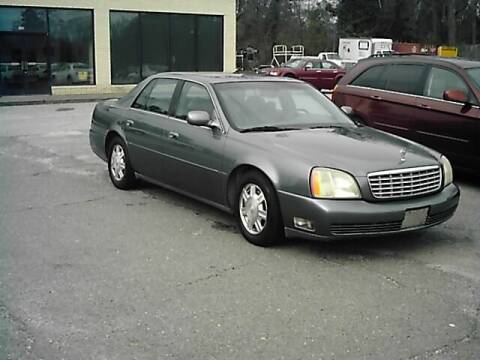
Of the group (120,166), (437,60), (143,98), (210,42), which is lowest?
(120,166)

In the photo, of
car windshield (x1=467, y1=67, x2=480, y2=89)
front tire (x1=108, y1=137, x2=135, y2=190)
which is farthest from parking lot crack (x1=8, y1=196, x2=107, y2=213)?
car windshield (x1=467, y1=67, x2=480, y2=89)

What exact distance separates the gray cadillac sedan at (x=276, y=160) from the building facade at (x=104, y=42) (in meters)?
18.3

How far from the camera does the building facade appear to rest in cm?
2417

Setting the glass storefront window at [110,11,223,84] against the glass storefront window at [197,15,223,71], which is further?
the glass storefront window at [197,15,223,71]

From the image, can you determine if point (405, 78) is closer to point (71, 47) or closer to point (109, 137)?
point (109, 137)

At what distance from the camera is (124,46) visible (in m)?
26.4

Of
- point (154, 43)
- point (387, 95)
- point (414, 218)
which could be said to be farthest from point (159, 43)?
point (414, 218)

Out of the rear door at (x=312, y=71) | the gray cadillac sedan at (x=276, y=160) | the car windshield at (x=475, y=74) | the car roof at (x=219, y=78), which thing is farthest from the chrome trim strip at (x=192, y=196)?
the rear door at (x=312, y=71)

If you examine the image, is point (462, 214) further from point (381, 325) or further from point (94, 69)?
point (94, 69)

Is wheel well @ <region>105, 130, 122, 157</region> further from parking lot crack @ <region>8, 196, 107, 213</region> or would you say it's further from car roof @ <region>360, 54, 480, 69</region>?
car roof @ <region>360, 54, 480, 69</region>

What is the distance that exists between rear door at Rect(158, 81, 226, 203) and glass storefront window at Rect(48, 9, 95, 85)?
64.3ft

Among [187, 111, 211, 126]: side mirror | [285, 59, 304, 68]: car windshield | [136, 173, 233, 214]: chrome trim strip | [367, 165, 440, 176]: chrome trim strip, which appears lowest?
[136, 173, 233, 214]: chrome trim strip

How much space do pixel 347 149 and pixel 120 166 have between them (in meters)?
3.20

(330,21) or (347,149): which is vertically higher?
(330,21)
